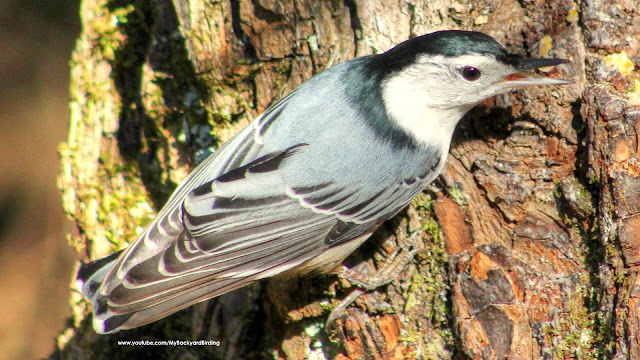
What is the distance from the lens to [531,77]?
5.63 ft

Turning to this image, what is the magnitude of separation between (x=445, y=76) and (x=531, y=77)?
Result: 0.26m

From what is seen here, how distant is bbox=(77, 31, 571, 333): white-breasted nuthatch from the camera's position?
178 centimetres

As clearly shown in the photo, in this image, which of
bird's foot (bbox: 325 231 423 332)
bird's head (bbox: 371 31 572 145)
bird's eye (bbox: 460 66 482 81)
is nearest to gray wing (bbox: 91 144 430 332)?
bird's foot (bbox: 325 231 423 332)

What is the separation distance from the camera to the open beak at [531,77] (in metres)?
1.65

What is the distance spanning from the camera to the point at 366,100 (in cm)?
188

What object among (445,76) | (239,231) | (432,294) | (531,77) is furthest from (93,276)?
(531,77)

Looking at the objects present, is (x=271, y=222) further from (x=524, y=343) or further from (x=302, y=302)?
(x=524, y=343)

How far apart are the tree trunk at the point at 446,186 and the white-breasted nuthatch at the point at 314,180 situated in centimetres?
14

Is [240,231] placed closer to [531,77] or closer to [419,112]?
[419,112]

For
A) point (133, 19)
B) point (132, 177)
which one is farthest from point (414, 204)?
point (133, 19)

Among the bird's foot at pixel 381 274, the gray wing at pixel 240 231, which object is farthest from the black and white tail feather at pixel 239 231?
the bird's foot at pixel 381 274

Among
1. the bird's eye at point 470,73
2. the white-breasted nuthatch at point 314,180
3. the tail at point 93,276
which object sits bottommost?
the tail at point 93,276

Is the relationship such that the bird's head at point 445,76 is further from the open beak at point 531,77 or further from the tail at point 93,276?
the tail at point 93,276

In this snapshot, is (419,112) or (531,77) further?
(419,112)
